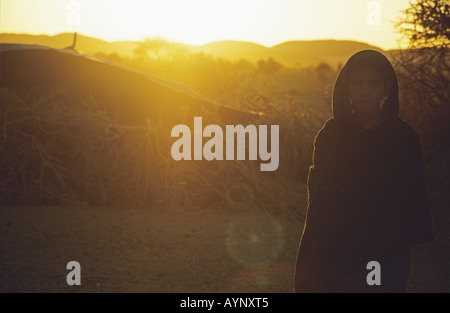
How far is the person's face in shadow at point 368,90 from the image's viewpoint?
7.89 feet

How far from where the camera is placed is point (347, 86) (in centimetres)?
247

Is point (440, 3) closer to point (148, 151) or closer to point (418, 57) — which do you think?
point (418, 57)

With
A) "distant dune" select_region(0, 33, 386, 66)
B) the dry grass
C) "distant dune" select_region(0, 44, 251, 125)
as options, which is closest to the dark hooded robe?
the dry grass

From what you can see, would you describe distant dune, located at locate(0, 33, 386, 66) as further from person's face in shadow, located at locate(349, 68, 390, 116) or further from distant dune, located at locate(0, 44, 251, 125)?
person's face in shadow, located at locate(349, 68, 390, 116)

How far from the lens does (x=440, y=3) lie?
6094 millimetres

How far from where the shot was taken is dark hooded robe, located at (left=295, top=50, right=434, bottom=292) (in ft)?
7.59

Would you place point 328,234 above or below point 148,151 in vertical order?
below

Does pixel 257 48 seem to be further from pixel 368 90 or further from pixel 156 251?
Result: pixel 368 90

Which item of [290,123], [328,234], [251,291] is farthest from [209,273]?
[290,123]

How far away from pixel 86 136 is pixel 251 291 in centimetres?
316

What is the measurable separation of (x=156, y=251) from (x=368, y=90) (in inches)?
113

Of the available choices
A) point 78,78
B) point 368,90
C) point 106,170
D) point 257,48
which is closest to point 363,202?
point 368,90

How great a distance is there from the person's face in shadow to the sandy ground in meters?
1.96
